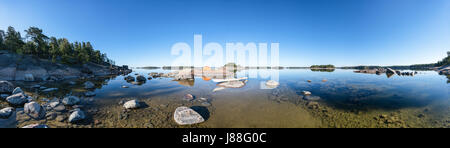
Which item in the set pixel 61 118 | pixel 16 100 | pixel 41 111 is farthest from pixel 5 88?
pixel 61 118

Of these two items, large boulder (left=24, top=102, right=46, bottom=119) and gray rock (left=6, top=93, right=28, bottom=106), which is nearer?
large boulder (left=24, top=102, right=46, bottom=119)

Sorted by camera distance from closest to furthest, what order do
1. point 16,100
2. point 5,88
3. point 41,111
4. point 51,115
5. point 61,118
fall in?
point 61,118 < point 51,115 < point 41,111 < point 16,100 < point 5,88

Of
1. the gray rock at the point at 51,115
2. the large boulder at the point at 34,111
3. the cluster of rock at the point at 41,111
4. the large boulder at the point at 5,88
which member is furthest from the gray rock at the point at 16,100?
the large boulder at the point at 5,88

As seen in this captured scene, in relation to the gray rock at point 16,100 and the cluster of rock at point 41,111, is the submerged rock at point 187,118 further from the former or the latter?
the gray rock at point 16,100

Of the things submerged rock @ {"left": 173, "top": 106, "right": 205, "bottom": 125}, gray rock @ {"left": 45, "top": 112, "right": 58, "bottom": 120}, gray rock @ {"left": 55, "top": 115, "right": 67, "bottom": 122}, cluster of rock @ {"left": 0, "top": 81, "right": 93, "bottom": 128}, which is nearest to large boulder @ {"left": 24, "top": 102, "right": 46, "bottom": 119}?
cluster of rock @ {"left": 0, "top": 81, "right": 93, "bottom": 128}

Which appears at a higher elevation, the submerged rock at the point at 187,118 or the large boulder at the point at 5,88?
the large boulder at the point at 5,88

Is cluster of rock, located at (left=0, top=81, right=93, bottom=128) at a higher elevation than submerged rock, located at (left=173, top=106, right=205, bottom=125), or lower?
higher

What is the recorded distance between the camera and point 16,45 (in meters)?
34.2

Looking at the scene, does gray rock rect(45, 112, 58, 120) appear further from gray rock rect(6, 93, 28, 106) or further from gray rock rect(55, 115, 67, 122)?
gray rock rect(6, 93, 28, 106)

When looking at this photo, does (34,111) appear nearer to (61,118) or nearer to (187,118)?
(61,118)

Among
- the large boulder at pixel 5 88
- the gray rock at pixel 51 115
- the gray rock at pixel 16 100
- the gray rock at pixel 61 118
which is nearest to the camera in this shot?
the gray rock at pixel 61 118
